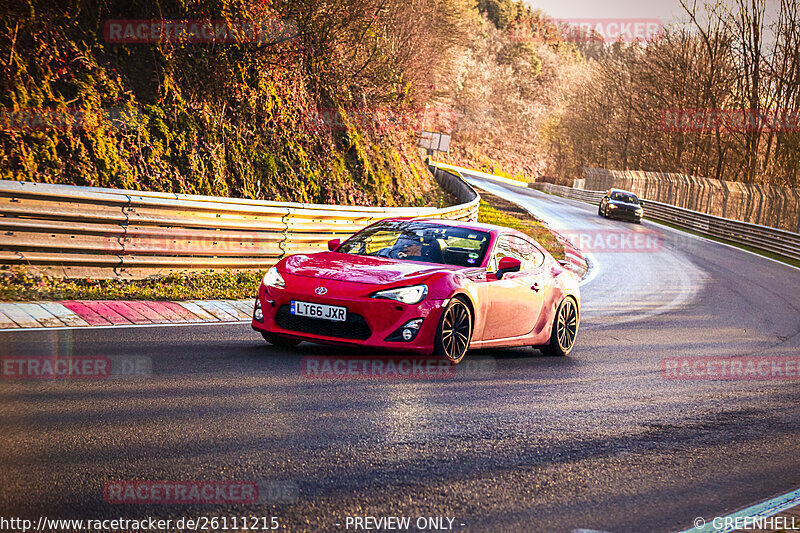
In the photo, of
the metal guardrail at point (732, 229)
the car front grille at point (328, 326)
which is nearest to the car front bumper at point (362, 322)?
the car front grille at point (328, 326)

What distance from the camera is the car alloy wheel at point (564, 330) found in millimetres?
10031

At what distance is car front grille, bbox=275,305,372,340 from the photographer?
7.59 metres

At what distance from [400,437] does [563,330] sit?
5.02 meters

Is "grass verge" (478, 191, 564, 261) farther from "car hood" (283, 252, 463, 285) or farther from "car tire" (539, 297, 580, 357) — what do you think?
"car hood" (283, 252, 463, 285)

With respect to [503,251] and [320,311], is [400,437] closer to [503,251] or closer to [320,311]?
[320,311]

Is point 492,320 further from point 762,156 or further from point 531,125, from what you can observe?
point 531,125

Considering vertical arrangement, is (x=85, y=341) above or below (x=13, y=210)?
below

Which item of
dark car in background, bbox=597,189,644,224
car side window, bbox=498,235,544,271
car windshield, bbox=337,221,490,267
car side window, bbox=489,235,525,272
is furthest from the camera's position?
dark car in background, bbox=597,189,644,224

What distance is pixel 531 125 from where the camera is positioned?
5556 inches

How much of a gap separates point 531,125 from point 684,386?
135620 millimetres

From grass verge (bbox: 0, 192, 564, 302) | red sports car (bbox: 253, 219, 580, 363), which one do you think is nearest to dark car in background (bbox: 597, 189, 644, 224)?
grass verge (bbox: 0, 192, 564, 302)

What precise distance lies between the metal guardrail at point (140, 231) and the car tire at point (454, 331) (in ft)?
15.5

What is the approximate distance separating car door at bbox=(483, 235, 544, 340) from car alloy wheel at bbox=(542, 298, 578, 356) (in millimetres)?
563

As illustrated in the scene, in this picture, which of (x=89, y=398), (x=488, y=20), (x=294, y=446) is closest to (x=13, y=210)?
(x=89, y=398)
